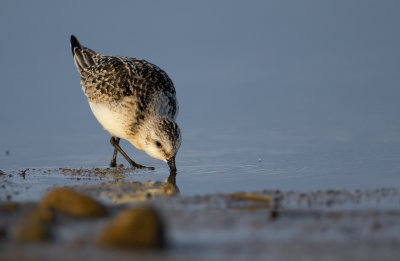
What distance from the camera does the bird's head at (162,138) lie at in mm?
8156

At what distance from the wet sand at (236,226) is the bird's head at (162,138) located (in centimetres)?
117

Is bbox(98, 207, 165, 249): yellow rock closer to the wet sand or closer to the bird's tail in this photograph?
the wet sand

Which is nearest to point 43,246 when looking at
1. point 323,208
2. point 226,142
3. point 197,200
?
point 197,200

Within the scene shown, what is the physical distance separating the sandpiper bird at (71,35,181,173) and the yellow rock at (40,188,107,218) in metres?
3.15

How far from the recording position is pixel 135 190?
6887 millimetres

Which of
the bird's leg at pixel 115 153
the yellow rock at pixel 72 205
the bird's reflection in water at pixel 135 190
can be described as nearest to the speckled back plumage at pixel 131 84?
the bird's leg at pixel 115 153

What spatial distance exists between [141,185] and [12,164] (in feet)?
7.74

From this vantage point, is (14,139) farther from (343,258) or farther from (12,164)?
(343,258)

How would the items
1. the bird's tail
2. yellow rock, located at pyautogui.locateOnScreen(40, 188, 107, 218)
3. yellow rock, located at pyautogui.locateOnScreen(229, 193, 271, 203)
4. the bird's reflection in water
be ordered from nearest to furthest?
yellow rock, located at pyautogui.locateOnScreen(40, 188, 107, 218), yellow rock, located at pyautogui.locateOnScreen(229, 193, 271, 203), the bird's reflection in water, the bird's tail

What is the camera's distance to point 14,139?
9.98 m

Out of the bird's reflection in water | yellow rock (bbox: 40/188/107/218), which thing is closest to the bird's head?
the bird's reflection in water

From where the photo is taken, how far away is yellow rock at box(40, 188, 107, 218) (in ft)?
16.3

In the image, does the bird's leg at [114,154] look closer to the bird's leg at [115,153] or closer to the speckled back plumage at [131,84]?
the bird's leg at [115,153]

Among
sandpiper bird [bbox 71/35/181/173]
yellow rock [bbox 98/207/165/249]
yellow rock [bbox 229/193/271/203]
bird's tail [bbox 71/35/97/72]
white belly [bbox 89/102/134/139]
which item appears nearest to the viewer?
yellow rock [bbox 98/207/165/249]
